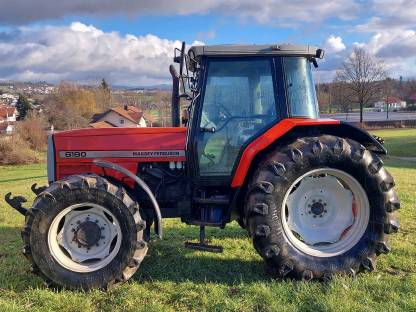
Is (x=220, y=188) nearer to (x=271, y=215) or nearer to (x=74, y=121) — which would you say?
(x=271, y=215)

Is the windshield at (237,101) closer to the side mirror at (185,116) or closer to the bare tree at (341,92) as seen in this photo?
the side mirror at (185,116)

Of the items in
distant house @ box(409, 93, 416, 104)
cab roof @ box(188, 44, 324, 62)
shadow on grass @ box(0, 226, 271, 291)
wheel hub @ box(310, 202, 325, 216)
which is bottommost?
shadow on grass @ box(0, 226, 271, 291)

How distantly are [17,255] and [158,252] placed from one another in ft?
5.69

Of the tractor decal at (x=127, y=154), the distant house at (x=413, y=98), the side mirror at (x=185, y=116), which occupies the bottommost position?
the tractor decal at (x=127, y=154)

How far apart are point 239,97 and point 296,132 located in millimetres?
676

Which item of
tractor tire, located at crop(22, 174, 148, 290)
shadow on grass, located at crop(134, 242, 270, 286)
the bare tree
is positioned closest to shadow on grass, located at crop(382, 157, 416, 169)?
shadow on grass, located at crop(134, 242, 270, 286)

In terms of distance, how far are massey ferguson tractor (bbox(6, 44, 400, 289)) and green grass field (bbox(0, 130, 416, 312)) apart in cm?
20

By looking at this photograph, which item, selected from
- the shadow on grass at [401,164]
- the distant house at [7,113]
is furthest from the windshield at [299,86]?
the distant house at [7,113]

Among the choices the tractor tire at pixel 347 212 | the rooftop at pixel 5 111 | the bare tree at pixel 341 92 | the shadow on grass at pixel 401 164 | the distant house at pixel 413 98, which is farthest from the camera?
the rooftop at pixel 5 111

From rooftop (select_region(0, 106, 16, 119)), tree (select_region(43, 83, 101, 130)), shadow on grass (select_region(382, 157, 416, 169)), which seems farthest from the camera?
rooftop (select_region(0, 106, 16, 119))

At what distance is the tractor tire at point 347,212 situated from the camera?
4.19 meters

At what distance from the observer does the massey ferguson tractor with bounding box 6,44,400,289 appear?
4.22 m

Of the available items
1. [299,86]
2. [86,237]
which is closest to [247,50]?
[299,86]

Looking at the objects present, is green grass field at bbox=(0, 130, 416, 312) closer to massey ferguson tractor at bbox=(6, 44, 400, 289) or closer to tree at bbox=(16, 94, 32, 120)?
massey ferguson tractor at bbox=(6, 44, 400, 289)
